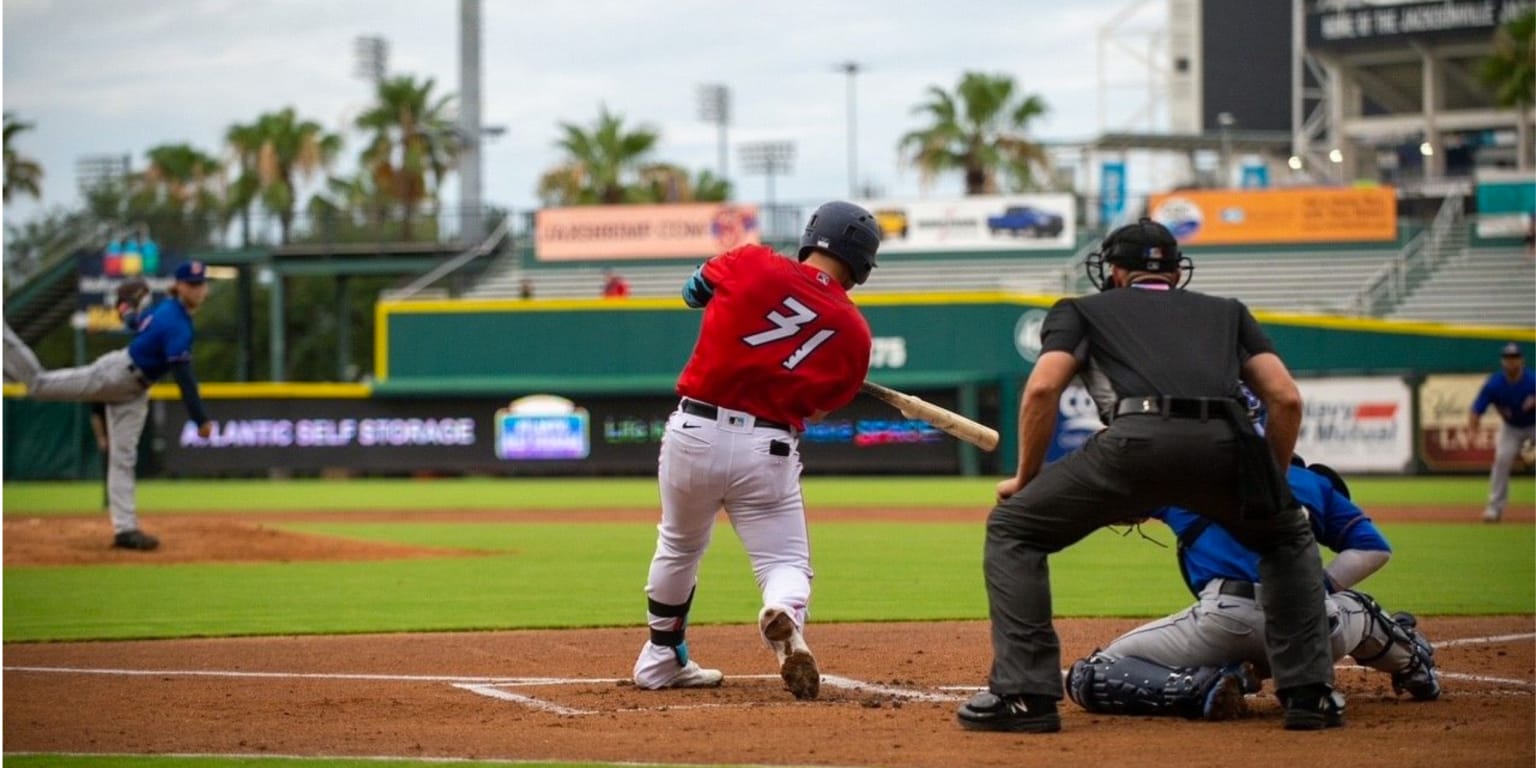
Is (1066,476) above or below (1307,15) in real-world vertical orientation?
below

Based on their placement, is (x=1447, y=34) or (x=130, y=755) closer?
(x=130, y=755)

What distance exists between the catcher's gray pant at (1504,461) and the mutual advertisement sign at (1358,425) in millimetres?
10710

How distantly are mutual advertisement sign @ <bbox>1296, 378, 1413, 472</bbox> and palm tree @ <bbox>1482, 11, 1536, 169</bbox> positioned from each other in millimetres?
23172

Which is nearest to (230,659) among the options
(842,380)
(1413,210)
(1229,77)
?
(842,380)

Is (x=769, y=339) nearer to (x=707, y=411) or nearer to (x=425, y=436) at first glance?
(x=707, y=411)

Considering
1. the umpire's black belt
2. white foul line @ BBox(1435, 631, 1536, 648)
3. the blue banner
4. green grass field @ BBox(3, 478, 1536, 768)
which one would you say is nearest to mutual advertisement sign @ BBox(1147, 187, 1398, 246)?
the blue banner

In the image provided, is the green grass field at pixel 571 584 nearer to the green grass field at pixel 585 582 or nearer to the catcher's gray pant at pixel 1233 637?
the green grass field at pixel 585 582

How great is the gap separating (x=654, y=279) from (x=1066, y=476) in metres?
40.0

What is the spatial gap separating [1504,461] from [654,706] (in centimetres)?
1586

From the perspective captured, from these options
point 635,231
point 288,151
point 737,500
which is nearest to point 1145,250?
point 737,500

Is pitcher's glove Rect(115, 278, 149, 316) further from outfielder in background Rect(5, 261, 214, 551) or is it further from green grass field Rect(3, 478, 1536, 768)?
green grass field Rect(3, 478, 1536, 768)

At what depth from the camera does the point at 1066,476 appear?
647cm

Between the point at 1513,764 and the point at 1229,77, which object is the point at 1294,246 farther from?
the point at 1513,764

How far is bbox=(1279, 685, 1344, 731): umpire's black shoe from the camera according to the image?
6707 millimetres
